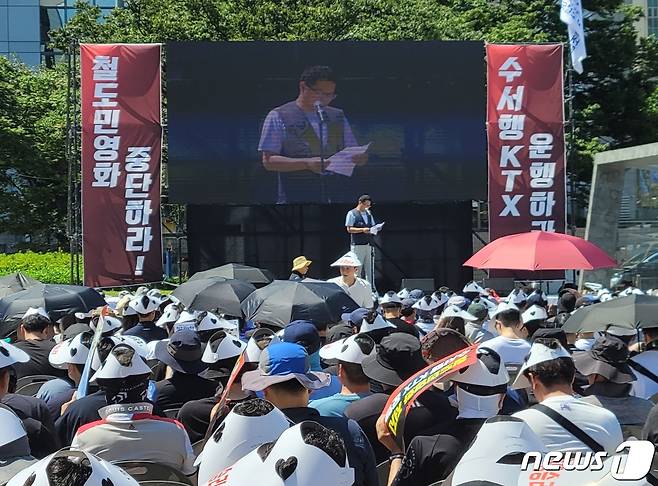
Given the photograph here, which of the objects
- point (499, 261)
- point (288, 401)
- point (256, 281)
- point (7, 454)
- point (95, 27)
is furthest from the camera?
point (95, 27)

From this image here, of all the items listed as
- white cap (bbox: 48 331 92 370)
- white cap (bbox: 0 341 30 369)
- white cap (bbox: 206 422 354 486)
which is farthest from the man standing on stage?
white cap (bbox: 206 422 354 486)

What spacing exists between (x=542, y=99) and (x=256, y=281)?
794 cm

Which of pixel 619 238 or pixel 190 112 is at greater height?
pixel 190 112

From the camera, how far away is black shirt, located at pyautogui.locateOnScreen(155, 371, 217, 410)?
203 inches

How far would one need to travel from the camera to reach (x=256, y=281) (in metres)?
11.3

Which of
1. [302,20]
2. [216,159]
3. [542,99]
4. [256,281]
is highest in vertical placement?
[302,20]

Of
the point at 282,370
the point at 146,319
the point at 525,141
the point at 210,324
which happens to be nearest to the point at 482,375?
the point at 282,370

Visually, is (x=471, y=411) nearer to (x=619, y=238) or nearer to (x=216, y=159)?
(x=216, y=159)

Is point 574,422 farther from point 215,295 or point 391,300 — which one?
point 215,295

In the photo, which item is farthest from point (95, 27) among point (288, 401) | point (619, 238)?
point (288, 401)

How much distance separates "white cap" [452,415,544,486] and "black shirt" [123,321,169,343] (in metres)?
4.89

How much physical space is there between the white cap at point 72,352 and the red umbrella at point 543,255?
Answer: 156 inches

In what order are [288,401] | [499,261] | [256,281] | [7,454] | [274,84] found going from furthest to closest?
1. [274,84]
2. [256,281]
3. [499,261]
4. [288,401]
5. [7,454]

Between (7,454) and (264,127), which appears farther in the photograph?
(264,127)
